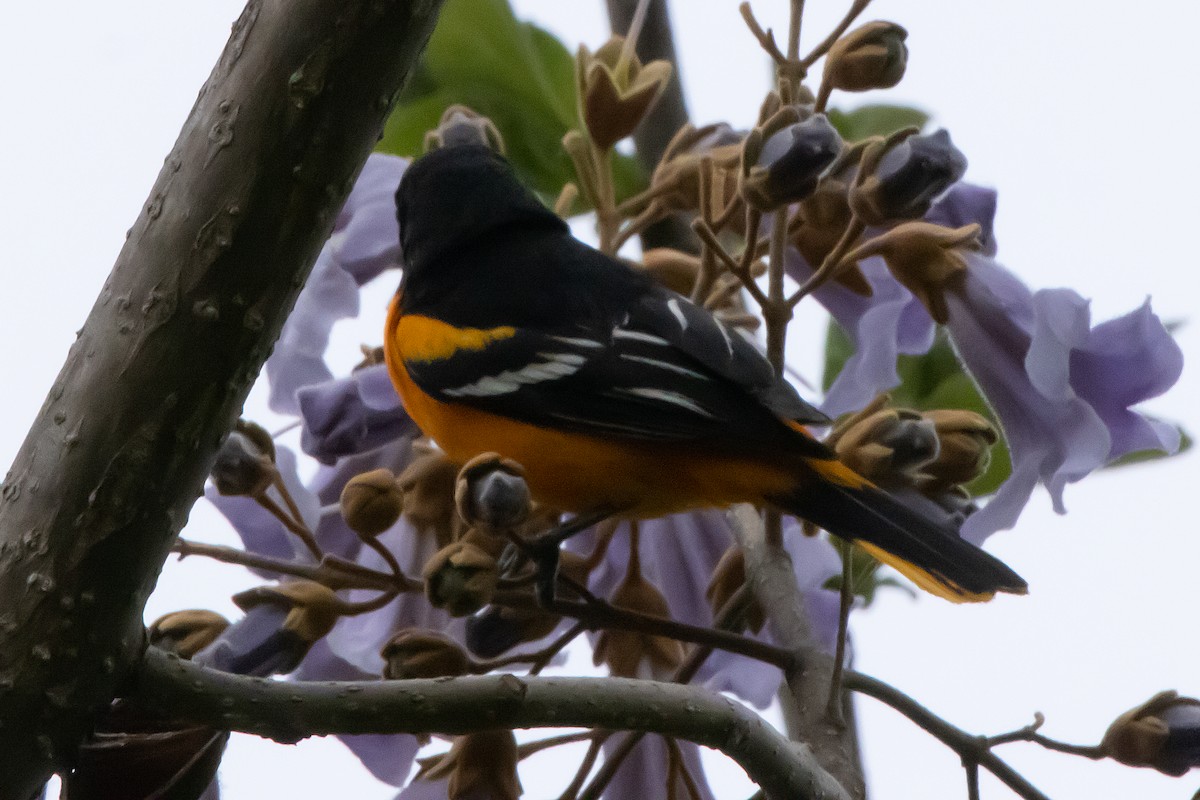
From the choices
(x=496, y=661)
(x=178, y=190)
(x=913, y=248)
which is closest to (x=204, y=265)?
(x=178, y=190)

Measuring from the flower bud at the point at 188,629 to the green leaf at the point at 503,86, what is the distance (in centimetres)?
95

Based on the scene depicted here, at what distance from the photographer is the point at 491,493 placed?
1048 mm

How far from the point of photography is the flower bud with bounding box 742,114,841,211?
3.67 ft

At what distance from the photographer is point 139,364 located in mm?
811

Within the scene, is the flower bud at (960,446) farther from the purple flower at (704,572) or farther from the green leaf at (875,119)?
the green leaf at (875,119)

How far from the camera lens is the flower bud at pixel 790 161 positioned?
1.12 metres

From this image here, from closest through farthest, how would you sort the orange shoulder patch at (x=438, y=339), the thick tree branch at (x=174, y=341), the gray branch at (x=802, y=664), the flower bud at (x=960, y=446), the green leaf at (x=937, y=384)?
the thick tree branch at (x=174, y=341) → the gray branch at (x=802, y=664) → the flower bud at (x=960, y=446) → the orange shoulder patch at (x=438, y=339) → the green leaf at (x=937, y=384)

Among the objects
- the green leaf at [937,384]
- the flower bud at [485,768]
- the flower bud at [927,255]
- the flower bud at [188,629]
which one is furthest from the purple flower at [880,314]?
the flower bud at [188,629]

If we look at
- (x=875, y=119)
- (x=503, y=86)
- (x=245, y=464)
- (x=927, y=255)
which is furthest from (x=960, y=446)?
(x=503, y=86)

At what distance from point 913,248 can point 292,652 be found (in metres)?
0.66

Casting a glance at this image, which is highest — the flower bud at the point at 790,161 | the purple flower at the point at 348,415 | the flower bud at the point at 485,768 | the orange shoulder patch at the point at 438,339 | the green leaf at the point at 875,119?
the green leaf at the point at 875,119

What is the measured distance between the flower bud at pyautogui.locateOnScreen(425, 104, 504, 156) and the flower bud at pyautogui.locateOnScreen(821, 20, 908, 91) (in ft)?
1.49

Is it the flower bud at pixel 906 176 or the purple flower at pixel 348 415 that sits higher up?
the flower bud at pixel 906 176

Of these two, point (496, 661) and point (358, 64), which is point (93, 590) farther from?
point (496, 661)
